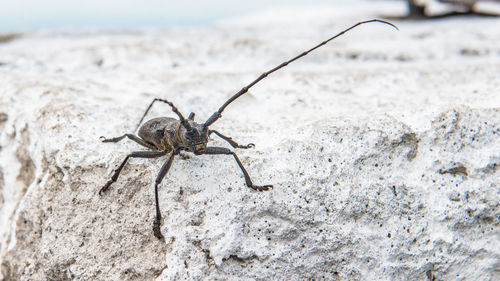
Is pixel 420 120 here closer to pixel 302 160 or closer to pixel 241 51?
pixel 302 160

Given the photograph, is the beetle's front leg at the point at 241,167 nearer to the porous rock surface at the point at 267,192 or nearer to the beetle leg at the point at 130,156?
the porous rock surface at the point at 267,192

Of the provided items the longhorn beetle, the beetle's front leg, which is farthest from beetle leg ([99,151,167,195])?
the beetle's front leg

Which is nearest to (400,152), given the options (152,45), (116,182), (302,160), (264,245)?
(302,160)

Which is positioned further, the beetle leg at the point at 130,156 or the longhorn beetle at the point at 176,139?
the beetle leg at the point at 130,156

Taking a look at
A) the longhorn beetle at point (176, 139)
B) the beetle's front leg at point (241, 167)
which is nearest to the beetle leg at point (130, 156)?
the longhorn beetle at point (176, 139)

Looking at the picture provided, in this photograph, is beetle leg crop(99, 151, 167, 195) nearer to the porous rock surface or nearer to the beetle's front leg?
the porous rock surface

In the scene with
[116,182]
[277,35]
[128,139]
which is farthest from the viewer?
[277,35]

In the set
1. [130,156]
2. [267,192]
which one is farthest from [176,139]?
[267,192]

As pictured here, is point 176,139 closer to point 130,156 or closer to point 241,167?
point 130,156
